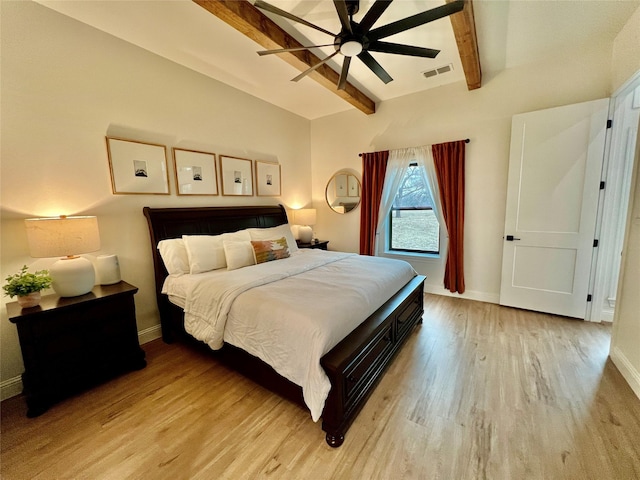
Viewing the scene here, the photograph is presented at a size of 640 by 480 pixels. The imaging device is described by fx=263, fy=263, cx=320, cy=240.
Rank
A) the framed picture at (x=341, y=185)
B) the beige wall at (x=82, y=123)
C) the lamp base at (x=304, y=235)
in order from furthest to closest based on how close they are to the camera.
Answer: the framed picture at (x=341, y=185), the lamp base at (x=304, y=235), the beige wall at (x=82, y=123)

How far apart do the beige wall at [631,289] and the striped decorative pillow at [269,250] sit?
9.88 ft

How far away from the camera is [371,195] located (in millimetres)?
4195

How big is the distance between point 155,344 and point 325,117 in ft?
13.6

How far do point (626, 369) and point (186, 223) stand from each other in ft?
13.4

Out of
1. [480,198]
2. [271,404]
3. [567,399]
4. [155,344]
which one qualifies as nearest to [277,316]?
[271,404]

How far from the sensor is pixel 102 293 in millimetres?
2088

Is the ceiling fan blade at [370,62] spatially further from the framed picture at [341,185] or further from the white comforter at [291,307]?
the framed picture at [341,185]

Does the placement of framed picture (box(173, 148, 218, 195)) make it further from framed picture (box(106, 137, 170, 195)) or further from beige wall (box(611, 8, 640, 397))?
beige wall (box(611, 8, 640, 397))

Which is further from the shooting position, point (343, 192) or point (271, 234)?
point (343, 192)

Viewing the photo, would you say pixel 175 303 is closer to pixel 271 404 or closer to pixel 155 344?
pixel 155 344

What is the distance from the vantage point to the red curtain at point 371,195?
160 inches

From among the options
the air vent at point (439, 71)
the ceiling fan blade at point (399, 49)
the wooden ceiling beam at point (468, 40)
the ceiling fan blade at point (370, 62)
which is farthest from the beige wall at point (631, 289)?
the ceiling fan blade at point (370, 62)

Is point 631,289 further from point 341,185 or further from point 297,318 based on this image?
point 341,185

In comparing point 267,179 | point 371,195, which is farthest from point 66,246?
point 371,195
